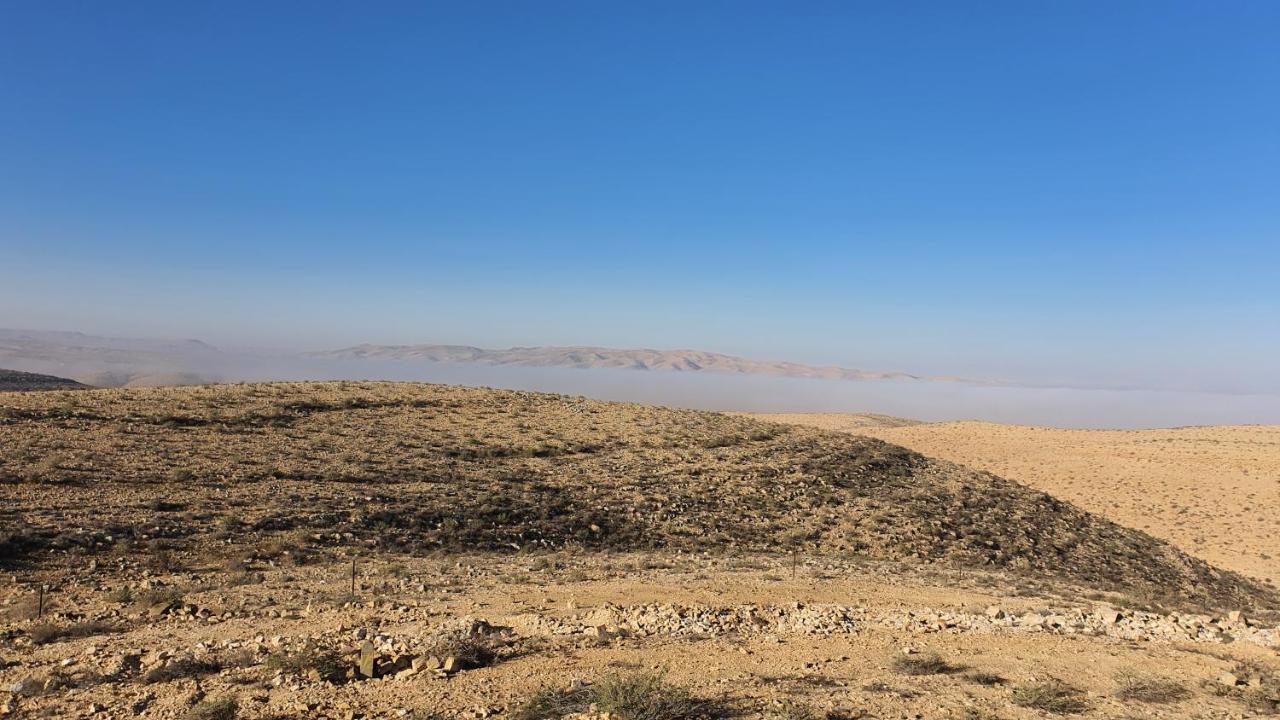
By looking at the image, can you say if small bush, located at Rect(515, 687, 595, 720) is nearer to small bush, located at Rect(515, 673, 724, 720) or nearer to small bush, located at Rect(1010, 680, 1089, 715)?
small bush, located at Rect(515, 673, 724, 720)

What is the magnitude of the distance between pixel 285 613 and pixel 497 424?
19917 millimetres

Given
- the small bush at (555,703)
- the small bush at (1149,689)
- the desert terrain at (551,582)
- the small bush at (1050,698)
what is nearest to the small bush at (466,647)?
the desert terrain at (551,582)

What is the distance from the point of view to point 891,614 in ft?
34.6

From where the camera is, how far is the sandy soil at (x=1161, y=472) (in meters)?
24.9

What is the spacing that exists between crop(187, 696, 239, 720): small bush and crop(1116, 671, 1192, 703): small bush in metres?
9.52

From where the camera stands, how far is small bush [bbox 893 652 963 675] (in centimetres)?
782

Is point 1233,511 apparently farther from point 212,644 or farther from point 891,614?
point 212,644

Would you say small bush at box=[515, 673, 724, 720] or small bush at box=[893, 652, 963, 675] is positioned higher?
small bush at box=[515, 673, 724, 720]

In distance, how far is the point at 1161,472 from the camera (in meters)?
34.9

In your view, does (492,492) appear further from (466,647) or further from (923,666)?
(923,666)

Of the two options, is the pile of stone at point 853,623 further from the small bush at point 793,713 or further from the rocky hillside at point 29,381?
the rocky hillside at point 29,381

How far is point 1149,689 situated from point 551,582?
9.10 m

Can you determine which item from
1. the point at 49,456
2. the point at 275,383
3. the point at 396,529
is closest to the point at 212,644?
the point at 396,529

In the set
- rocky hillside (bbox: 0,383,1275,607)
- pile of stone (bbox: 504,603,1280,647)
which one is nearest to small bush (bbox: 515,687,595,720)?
pile of stone (bbox: 504,603,1280,647)
